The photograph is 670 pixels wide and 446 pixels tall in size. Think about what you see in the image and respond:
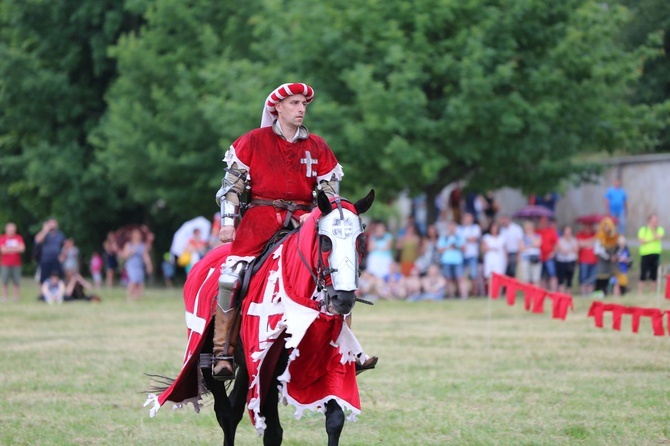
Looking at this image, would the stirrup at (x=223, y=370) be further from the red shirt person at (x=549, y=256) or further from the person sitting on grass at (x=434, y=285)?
the red shirt person at (x=549, y=256)

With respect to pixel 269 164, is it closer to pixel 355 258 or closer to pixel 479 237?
pixel 355 258

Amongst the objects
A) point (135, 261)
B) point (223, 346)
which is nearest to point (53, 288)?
point (135, 261)

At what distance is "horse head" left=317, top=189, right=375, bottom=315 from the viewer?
6.92m

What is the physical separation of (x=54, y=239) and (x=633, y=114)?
13.2 m

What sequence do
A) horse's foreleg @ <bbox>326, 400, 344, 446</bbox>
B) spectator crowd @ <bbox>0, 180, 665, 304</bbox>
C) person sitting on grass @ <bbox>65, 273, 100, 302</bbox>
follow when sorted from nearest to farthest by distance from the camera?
horse's foreleg @ <bbox>326, 400, 344, 446</bbox>, spectator crowd @ <bbox>0, 180, 665, 304</bbox>, person sitting on grass @ <bbox>65, 273, 100, 302</bbox>

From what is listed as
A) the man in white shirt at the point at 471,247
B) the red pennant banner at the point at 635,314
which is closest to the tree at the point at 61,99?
the man in white shirt at the point at 471,247

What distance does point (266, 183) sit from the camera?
8008 millimetres

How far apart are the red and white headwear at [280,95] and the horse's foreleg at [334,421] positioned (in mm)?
2029

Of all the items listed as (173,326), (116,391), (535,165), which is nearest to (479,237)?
(535,165)

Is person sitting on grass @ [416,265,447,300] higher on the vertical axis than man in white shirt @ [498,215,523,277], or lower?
lower

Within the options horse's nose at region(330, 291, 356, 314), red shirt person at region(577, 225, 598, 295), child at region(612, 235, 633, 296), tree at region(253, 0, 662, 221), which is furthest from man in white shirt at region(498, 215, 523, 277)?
horse's nose at region(330, 291, 356, 314)

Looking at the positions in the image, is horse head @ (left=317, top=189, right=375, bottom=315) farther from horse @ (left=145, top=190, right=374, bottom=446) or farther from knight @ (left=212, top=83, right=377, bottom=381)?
knight @ (left=212, top=83, right=377, bottom=381)

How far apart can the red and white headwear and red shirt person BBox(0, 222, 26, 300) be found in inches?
718

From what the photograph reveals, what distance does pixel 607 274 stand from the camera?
910 inches
